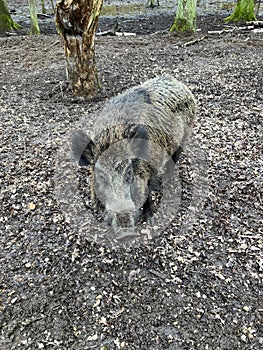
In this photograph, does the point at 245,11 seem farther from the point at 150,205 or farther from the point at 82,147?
the point at 82,147

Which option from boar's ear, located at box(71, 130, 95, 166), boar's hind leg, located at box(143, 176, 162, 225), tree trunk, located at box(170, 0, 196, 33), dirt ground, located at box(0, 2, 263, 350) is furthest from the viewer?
tree trunk, located at box(170, 0, 196, 33)

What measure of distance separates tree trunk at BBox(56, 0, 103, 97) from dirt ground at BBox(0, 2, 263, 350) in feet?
1.67

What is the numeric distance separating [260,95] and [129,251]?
398 cm

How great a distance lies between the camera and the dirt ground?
255 cm

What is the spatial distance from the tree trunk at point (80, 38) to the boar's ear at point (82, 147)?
2950 millimetres

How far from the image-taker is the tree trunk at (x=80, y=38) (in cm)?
512

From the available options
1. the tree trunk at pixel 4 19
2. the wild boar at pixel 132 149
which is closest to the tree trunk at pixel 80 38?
the wild boar at pixel 132 149

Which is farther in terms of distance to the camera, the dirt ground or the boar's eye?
the boar's eye

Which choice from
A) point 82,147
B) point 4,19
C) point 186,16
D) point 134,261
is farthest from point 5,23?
point 134,261

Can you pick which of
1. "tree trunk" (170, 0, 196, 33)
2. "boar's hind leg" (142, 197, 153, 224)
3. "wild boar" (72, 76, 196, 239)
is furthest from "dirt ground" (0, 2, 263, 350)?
"tree trunk" (170, 0, 196, 33)

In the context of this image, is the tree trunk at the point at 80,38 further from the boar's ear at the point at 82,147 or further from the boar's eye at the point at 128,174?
the boar's eye at the point at 128,174

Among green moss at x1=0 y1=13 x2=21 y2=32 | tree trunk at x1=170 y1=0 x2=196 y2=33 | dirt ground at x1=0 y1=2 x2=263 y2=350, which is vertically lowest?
dirt ground at x1=0 y1=2 x2=263 y2=350

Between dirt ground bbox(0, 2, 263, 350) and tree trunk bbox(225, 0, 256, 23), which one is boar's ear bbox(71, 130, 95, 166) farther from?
tree trunk bbox(225, 0, 256, 23)

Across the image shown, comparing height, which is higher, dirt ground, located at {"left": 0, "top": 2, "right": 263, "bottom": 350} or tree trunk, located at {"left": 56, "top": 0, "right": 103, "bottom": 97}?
tree trunk, located at {"left": 56, "top": 0, "right": 103, "bottom": 97}
